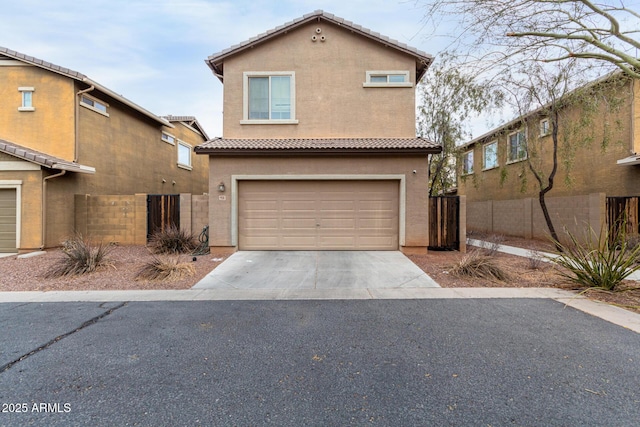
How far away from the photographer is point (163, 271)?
6.97 meters

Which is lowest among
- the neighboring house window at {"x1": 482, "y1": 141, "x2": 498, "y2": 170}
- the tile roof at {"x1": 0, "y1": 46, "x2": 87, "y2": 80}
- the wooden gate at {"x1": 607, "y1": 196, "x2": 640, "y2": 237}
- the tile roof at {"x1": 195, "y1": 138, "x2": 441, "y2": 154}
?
the wooden gate at {"x1": 607, "y1": 196, "x2": 640, "y2": 237}

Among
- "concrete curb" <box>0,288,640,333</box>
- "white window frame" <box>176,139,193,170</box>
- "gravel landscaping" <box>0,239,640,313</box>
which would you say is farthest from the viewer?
"white window frame" <box>176,139,193,170</box>

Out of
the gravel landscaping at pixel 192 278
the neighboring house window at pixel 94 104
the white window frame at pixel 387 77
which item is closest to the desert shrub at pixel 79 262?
the gravel landscaping at pixel 192 278

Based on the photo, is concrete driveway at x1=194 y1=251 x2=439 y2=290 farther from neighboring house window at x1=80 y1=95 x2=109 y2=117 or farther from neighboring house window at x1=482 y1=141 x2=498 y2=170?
neighboring house window at x1=482 y1=141 x2=498 y2=170

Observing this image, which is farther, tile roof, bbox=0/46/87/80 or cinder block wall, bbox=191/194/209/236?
tile roof, bbox=0/46/87/80

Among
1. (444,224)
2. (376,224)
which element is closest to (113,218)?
(376,224)

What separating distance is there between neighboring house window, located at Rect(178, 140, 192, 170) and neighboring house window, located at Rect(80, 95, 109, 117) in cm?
642

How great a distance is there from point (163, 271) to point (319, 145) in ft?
19.1

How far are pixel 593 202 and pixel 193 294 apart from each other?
1343cm

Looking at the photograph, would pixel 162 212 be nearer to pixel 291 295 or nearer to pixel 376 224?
pixel 291 295

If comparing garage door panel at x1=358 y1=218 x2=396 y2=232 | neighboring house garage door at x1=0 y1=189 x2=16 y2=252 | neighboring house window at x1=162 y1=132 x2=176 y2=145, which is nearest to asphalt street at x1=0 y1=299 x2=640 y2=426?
garage door panel at x1=358 y1=218 x2=396 y2=232

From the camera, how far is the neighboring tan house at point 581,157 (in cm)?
951

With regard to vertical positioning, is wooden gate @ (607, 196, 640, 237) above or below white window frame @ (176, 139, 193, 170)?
below

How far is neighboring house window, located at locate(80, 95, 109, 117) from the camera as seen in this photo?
12.5 m
